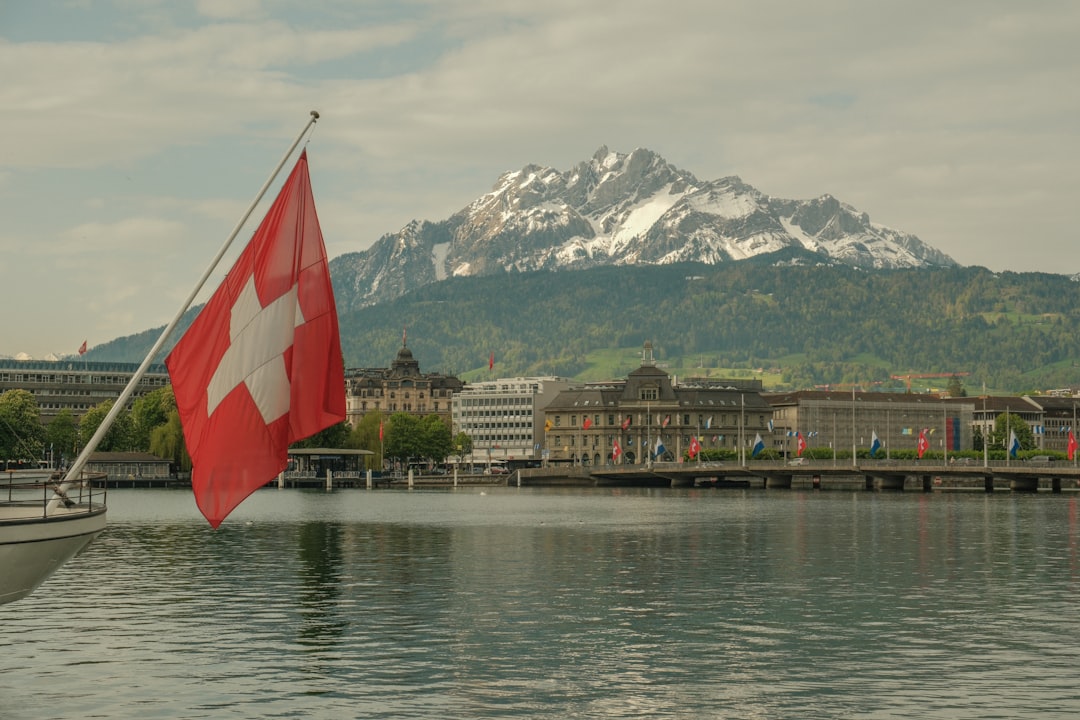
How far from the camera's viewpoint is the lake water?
1247 inches

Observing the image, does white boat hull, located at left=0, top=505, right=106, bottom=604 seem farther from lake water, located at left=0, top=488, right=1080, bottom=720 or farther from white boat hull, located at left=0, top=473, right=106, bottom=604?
lake water, located at left=0, top=488, right=1080, bottom=720

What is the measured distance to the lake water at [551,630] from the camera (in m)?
31.7

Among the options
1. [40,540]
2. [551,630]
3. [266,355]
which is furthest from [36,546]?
[551,630]

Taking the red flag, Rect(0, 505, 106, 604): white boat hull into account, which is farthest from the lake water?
the red flag

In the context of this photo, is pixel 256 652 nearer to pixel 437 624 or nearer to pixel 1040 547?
pixel 437 624

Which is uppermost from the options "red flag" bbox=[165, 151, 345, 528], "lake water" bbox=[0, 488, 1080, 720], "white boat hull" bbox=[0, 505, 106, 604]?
"red flag" bbox=[165, 151, 345, 528]

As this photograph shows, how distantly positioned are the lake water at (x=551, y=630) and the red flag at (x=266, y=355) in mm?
6899

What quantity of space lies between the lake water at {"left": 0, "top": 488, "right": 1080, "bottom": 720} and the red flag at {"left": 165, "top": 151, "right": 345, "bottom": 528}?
272 inches

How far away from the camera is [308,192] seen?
2614cm

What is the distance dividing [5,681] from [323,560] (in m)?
34.4

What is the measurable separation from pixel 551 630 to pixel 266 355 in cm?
1813

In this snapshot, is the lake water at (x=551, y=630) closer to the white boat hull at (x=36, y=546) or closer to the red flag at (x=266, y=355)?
the white boat hull at (x=36, y=546)

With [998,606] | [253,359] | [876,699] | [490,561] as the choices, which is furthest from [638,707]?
[490,561]

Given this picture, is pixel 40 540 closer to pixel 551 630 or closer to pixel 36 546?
pixel 36 546
